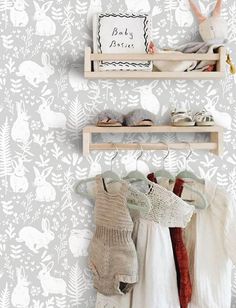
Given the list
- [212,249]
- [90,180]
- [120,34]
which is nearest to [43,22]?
[120,34]

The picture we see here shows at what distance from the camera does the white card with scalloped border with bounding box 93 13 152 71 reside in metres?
1.75

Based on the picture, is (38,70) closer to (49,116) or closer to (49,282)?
(49,116)

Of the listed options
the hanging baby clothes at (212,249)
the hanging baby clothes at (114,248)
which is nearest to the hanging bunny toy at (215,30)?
the hanging baby clothes at (212,249)

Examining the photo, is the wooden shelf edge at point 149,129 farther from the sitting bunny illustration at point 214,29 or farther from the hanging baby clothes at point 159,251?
the sitting bunny illustration at point 214,29

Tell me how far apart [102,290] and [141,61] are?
852 mm

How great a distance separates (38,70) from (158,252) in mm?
831

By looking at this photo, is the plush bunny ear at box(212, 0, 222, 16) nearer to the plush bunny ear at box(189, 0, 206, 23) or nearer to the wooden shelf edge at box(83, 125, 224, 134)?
the plush bunny ear at box(189, 0, 206, 23)

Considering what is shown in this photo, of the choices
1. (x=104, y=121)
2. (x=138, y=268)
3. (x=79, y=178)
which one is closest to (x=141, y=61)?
(x=104, y=121)

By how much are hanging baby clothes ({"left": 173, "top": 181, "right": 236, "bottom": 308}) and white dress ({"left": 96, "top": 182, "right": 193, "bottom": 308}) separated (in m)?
0.09

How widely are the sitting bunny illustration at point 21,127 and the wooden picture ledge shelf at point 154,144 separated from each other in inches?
10.5

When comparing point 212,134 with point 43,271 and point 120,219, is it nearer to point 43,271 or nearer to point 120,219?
point 120,219

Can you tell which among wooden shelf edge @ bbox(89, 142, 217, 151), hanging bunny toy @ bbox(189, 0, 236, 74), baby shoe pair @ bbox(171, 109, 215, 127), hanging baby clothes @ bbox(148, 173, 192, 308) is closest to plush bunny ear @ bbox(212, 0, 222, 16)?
hanging bunny toy @ bbox(189, 0, 236, 74)

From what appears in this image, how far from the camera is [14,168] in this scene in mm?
1852

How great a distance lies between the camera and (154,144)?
1742 millimetres
